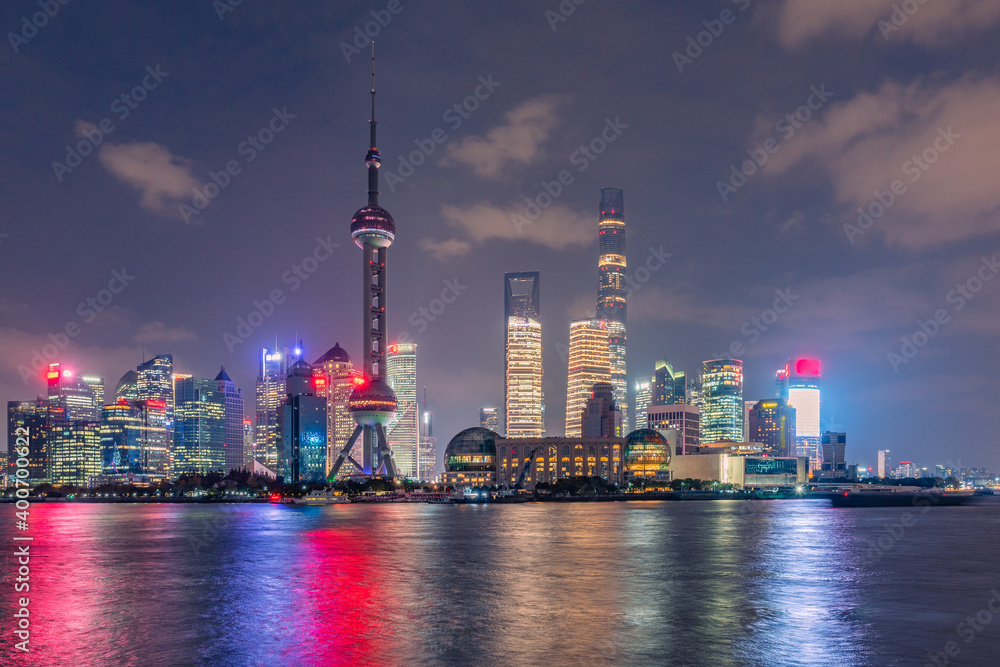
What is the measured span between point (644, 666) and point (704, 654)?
379 cm

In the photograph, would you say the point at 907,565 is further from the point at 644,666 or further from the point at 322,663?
the point at 322,663

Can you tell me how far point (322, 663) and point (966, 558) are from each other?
6738cm

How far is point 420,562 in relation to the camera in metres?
72.1

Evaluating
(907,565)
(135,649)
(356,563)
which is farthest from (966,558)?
(135,649)

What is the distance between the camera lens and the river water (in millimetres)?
37469

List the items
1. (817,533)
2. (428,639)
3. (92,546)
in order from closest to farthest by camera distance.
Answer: (428,639), (92,546), (817,533)

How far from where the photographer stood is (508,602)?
165 feet

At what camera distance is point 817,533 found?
112 m

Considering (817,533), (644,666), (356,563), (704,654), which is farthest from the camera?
(817,533)

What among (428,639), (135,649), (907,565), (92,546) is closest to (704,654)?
(428,639)

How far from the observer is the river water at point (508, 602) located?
123 ft

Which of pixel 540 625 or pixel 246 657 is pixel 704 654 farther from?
pixel 246 657

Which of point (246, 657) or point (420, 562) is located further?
point (420, 562)

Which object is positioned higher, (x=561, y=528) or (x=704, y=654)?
(x=704, y=654)
